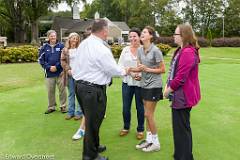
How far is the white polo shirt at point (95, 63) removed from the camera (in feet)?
13.9

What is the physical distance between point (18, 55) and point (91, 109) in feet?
55.1

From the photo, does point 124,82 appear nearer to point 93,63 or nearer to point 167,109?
point 93,63

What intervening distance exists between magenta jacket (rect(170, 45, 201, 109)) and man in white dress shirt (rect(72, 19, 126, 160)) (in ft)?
2.44

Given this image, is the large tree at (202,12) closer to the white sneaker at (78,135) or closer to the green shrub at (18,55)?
the green shrub at (18,55)

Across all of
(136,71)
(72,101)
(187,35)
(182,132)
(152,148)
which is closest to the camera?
(187,35)


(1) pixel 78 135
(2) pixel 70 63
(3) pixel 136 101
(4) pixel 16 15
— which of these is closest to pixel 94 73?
(3) pixel 136 101

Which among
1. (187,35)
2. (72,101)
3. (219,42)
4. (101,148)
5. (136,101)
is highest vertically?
(219,42)

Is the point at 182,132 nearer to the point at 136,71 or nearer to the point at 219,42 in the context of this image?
the point at 136,71

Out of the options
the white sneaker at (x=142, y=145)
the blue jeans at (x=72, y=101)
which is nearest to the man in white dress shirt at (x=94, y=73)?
the white sneaker at (x=142, y=145)

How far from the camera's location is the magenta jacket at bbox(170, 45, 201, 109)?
3934mm

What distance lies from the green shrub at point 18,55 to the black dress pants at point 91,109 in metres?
A: 16.4

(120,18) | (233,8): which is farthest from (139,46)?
(120,18)

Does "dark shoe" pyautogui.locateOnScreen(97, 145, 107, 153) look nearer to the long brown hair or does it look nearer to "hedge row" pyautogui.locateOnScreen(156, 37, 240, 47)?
the long brown hair

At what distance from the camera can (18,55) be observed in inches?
794
